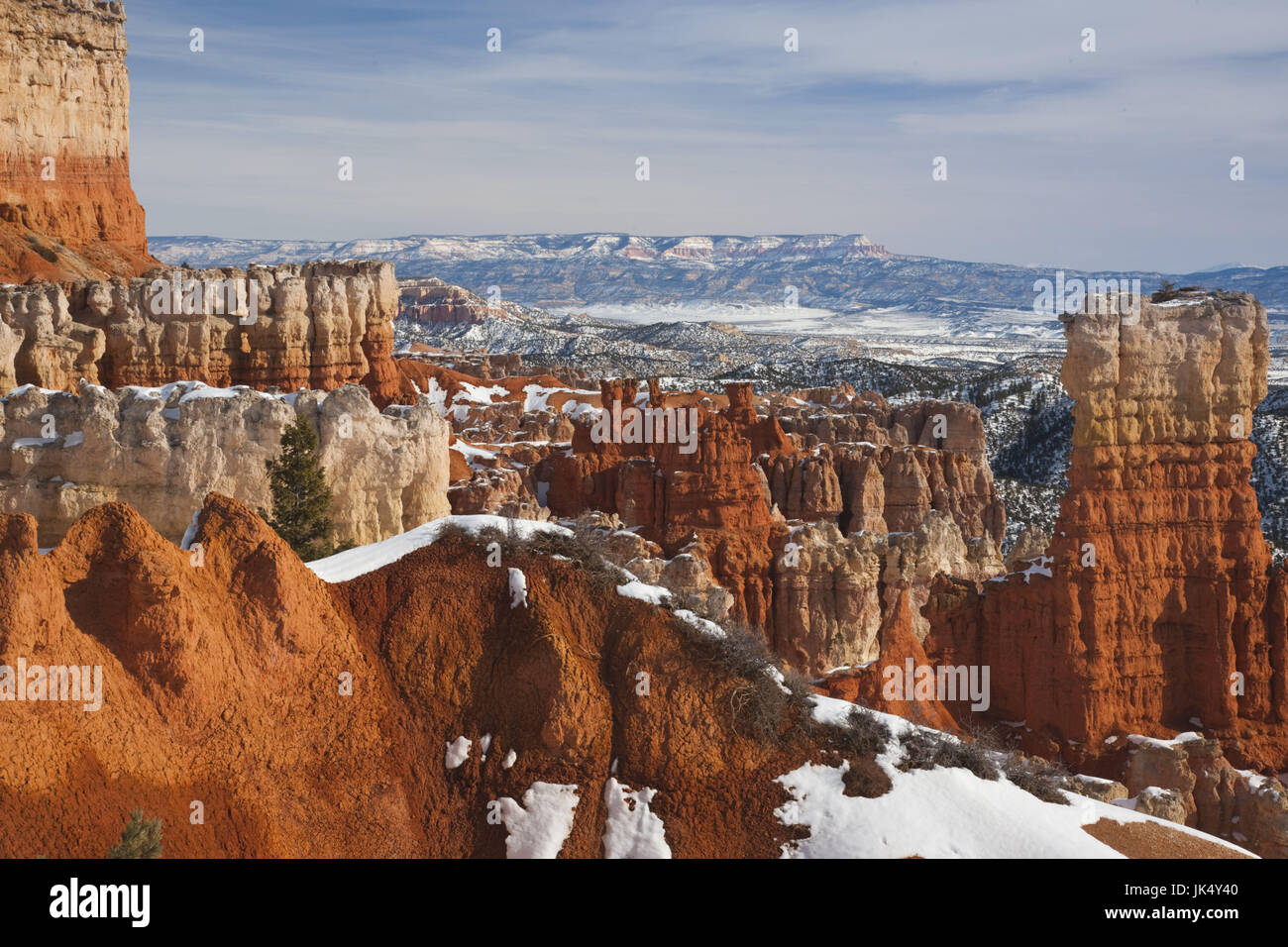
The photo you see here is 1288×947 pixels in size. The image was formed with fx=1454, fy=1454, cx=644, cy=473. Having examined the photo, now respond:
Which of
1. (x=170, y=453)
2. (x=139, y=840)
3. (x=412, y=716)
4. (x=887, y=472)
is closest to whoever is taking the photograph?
(x=139, y=840)

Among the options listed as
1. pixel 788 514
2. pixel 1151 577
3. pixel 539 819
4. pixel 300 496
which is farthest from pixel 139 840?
pixel 788 514

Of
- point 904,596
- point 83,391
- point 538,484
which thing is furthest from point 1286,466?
point 83,391

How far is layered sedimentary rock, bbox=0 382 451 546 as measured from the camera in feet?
98.8

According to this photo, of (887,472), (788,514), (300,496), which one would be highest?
(300,496)

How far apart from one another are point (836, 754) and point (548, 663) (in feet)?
12.8

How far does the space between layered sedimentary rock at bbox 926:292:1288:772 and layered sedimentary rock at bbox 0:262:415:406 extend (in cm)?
2367

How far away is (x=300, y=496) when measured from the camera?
30.2 meters

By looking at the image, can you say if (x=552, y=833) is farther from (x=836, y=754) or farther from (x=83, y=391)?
(x=83, y=391)

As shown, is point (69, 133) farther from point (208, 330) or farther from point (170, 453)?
point (170, 453)

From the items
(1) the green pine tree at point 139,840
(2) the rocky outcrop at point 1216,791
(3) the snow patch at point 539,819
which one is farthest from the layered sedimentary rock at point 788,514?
(1) the green pine tree at point 139,840

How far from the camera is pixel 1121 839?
1828 cm

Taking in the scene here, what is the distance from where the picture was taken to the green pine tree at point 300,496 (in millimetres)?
29609

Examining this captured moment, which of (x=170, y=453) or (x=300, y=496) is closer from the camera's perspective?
(x=300, y=496)

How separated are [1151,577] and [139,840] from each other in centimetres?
3347
